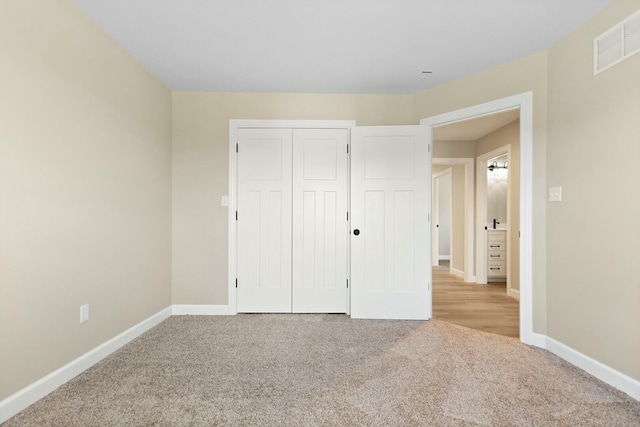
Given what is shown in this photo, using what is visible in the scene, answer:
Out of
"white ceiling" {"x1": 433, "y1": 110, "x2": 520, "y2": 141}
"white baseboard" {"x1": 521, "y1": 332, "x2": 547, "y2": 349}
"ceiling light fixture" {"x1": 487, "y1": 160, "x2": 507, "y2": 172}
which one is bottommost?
"white baseboard" {"x1": 521, "y1": 332, "x2": 547, "y2": 349}

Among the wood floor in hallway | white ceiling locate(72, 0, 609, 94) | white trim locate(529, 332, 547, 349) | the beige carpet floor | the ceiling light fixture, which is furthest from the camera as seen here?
the ceiling light fixture

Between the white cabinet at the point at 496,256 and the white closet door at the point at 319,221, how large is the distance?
3192 millimetres

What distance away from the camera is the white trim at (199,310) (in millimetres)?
3592

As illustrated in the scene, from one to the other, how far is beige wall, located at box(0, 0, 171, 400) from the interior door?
2020mm

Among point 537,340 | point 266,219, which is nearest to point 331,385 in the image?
point 537,340

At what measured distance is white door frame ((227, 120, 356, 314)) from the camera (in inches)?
142

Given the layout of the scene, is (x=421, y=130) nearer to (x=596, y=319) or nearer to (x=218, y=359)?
(x=596, y=319)

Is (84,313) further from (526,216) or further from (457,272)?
(457,272)

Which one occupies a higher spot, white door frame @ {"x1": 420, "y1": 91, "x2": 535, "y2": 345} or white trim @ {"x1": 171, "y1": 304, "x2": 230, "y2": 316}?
white door frame @ {"x1": 420, "y1": 91, "x2": 535, "y2": 345}

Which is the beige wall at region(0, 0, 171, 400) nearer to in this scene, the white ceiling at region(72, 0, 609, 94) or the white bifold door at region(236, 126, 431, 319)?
the white ceiling at region(72, 0, 609, 94)

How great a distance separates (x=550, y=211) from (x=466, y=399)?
162 centimetres

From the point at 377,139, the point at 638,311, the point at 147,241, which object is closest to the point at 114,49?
the point at 147,241

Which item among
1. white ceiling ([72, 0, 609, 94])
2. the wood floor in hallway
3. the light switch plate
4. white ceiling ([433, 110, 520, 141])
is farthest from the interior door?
white ceiling ([433, 110, 520, 141])

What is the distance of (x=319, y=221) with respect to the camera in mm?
3643
